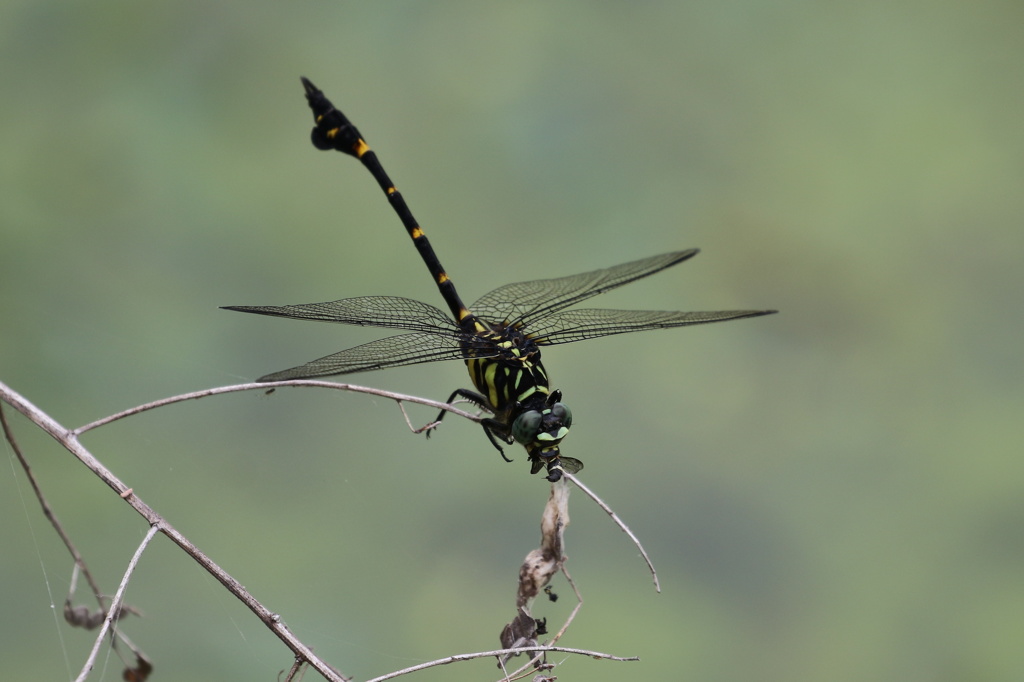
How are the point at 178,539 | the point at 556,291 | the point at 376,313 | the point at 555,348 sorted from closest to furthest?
the point at 178,539 → the point at 376,313 → the point at 556,291 → the point at 555,348

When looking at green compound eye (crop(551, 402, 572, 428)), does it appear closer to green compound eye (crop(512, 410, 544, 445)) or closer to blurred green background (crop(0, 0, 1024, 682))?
green compound eye (crop(512, 410, 544, 445))

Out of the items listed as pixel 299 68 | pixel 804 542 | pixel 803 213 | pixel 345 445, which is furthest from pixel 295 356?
pixel 803 213

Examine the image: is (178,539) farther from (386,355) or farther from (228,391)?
(386,355)

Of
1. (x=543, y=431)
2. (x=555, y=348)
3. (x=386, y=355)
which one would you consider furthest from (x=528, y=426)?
(x=555, y=348)

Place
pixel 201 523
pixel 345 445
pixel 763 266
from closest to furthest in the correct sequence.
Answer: pixel 201 523, pixel 345 445, pixel 763 266

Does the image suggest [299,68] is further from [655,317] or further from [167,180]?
[655,317]

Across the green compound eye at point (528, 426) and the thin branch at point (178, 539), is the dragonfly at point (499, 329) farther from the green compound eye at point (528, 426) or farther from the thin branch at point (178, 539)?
the thin branch at point (178, 539)
